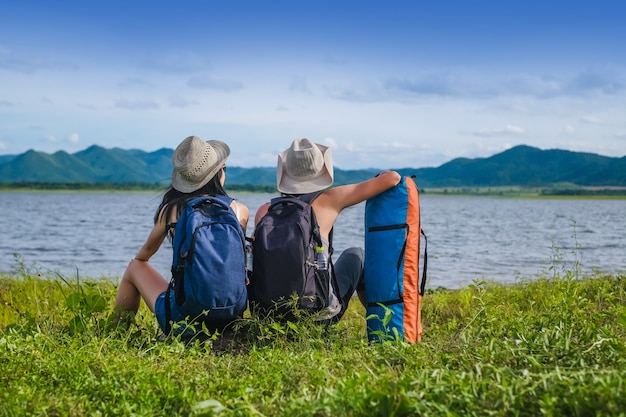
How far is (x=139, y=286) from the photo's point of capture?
6.45m

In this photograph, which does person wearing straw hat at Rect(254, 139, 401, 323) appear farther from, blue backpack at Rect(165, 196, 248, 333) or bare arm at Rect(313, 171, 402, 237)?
blue backpack at Rect(165, 196, 248, 333)

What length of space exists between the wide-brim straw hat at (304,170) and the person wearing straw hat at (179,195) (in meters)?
0.49

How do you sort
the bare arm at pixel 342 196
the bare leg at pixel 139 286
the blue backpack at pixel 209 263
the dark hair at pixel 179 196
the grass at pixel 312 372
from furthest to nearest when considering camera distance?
the bare leg at pixel 139 286, the dark hair at pixel 179 196, the bare arm at pixel 342 196, the blue backpack at pixel 209 263, the grass at pixel 312 372

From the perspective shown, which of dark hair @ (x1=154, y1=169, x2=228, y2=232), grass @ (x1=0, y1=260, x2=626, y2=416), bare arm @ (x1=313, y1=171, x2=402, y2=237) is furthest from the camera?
dark hair @ (x1=154, y1=169, x2=228, y2=232)

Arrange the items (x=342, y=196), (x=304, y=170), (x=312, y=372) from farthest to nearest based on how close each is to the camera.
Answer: (x=304, y=170), (x=342, y=196), (x=312, y=372)

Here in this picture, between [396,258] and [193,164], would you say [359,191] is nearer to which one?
[396,258]

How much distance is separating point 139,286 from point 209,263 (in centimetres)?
136

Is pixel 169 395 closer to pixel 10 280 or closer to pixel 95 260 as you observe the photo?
pixel 10 280

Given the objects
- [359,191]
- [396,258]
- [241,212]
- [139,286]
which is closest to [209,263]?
[241,212]

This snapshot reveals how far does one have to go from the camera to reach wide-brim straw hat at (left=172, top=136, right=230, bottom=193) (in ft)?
20.3

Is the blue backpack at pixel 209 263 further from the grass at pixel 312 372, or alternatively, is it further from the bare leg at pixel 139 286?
the bare leg at pixel 139 286

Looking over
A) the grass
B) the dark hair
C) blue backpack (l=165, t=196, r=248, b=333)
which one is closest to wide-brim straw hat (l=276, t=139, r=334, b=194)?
the dark hair

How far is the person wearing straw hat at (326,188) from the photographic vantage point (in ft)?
20.0

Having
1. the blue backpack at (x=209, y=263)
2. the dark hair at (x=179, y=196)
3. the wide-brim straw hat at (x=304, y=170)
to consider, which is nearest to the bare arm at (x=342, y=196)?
the wide-brim straw hat at (x=304, y=170)
